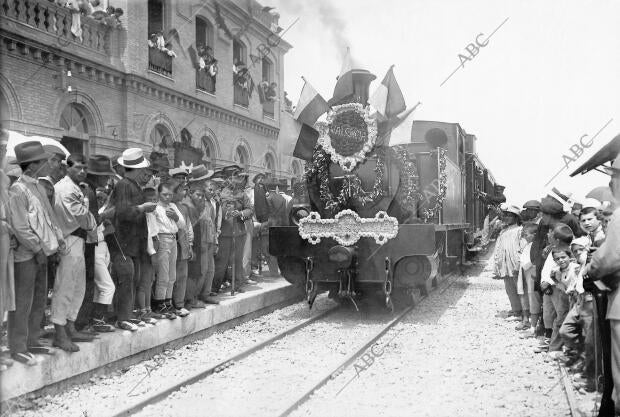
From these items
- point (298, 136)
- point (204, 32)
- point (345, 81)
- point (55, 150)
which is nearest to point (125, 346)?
point (55, 150)

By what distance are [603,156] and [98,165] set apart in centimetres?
496

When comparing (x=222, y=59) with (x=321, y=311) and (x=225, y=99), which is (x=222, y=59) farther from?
(x=321, y=311)

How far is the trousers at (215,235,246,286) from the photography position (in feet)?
27.3

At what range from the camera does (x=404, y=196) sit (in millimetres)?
8156

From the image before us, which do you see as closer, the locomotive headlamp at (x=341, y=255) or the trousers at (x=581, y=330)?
the trousers at (x=581, y=330)

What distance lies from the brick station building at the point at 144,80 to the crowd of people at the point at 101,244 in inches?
117

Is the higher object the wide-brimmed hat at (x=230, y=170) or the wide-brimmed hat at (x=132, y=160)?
the wide-brimmed hat at (x=230, y=170)

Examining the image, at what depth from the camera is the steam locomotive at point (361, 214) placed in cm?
781

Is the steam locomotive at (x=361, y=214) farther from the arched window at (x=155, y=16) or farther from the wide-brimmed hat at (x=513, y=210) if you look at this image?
the arched window at (x=155, y=16)

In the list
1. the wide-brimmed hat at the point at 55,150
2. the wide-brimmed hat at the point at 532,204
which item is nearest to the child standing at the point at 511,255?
the wide-brimmed hat at the point at 532,204

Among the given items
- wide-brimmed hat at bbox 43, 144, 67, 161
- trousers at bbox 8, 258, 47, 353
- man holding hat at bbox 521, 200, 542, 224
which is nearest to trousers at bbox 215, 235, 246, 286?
wide-brimmed hat at bbox 43, 144, 67, 161

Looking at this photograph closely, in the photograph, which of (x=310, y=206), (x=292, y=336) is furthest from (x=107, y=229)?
(x=310, y=206)

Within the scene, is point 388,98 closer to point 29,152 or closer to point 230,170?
point 230,170

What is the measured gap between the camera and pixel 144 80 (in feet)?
42.9
